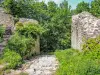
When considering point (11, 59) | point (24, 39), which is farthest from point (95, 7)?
point (11, 59)

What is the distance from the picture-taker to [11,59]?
1174cm

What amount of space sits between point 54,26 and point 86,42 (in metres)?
9.49

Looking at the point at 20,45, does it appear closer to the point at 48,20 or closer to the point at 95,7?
the point at 48,20

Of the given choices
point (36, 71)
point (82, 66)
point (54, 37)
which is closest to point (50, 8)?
point (54, 37)

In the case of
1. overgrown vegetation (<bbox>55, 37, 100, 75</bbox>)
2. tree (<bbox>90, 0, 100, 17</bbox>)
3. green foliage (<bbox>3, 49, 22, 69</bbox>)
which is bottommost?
green foliage (<bbox>3, 49, 22, 69</bbox>)

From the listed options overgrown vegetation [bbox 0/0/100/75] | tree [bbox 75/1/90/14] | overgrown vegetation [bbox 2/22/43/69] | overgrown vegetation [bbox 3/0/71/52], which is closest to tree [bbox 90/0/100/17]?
overgrown vegetation [bbox 0/0/100/75]

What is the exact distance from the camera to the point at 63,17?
67.9 feet

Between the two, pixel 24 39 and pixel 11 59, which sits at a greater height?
pixel 24 39

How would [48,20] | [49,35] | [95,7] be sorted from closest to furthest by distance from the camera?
[49,35]
[48,20]
[95,7]

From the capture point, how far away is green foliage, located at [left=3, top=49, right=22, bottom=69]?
11289 mm

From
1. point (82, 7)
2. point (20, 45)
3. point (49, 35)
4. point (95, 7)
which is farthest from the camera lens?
point (82, 7)

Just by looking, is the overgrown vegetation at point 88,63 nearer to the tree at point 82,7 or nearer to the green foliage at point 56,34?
the green foliage at point 56,34

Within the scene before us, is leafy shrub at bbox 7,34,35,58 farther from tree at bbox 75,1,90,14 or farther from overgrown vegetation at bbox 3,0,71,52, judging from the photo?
tree at bbox 75,1,90,14

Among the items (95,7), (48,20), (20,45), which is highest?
(95,7)
